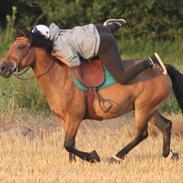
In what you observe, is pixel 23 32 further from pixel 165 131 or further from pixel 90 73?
pixel 165 131

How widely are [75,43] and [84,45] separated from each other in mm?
102

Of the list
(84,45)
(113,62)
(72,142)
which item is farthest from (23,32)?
(72,142)

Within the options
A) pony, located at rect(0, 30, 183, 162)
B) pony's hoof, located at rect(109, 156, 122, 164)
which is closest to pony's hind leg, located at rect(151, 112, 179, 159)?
pony, located at rect(0, 30, 183, 162)

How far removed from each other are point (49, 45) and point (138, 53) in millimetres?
13677

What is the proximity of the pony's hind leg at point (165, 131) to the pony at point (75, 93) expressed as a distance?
0.01 metres

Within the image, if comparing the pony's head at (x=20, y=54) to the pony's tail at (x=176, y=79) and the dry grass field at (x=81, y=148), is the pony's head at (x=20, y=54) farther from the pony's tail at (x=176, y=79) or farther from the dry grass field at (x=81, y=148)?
the pony's tail at (x=176, y=79)

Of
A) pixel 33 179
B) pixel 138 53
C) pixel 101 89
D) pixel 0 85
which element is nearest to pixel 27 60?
pixel 101 89

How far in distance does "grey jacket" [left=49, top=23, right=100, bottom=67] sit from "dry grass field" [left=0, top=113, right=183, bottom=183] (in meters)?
1.21

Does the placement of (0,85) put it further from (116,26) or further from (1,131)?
(116,26)

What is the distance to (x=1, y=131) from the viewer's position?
11.5 metres

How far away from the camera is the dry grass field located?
27.6 feet

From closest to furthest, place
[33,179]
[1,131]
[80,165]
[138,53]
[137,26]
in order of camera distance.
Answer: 1. [33,179]
2. [80,165]
3. [1,131]
4. [138,53]
5. [137,26]

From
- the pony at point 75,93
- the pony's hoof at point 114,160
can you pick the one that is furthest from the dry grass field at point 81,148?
the pony at point 75,93

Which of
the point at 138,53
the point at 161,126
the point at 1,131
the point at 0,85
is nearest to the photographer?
the point at 161,126
